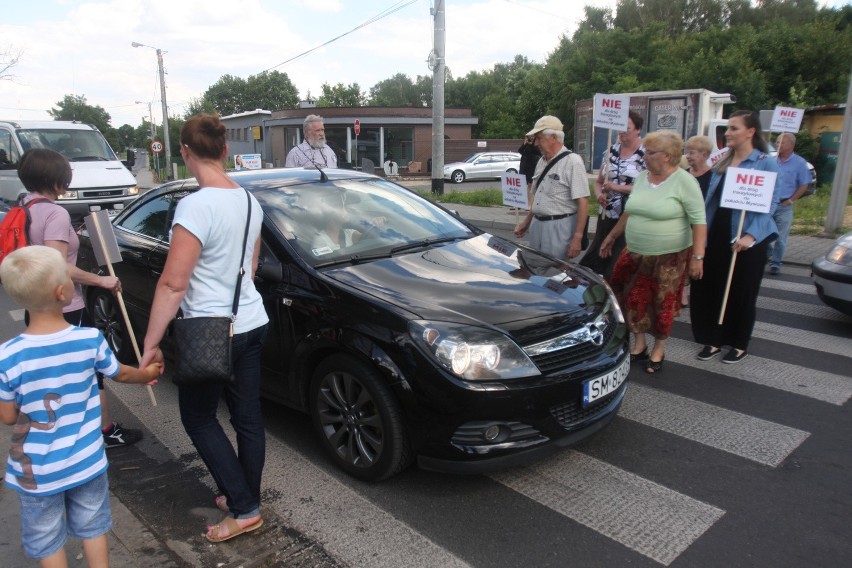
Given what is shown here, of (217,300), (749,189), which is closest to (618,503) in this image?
(217,300)

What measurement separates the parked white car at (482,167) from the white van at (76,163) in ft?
60.0

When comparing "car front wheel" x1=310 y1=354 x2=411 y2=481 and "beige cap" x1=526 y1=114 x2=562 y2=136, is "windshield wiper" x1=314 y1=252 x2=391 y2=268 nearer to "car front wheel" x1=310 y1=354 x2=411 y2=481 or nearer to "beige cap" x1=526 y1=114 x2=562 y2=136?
"car front wheel" x1=310 y1=354 x2=411 y2=481

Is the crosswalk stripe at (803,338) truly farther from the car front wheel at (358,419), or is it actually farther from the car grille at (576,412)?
the car front wheel at (358,419)

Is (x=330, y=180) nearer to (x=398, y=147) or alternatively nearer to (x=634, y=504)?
(x=634, y=504)

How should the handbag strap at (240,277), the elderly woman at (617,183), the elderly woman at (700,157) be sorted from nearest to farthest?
the handbag strap at (240,277)
the elderly woman at (700,157)
the elderly woman at (617,183)

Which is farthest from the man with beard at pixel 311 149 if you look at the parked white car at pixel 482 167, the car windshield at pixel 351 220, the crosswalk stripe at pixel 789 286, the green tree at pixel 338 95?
the green tree at pixel 338 95

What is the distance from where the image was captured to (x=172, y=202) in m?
4.80

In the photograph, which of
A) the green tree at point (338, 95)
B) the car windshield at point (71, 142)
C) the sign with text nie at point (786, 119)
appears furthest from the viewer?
the green tree at point (338, 95)

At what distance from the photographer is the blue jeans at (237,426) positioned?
2748 mm

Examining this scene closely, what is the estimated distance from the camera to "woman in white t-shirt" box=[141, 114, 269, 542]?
251cm

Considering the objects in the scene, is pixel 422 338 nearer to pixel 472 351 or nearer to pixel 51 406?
pixel 472 351

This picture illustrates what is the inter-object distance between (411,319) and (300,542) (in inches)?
A: 44.1

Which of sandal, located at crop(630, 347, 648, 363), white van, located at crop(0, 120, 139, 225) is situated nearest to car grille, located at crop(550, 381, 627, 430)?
sandal, located at crop(630, 347, 648, 363)

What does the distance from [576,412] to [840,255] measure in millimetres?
4289
